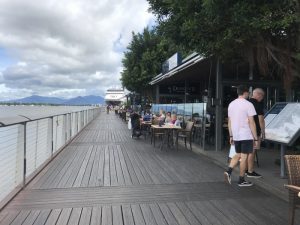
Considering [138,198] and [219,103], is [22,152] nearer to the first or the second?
[138,198]

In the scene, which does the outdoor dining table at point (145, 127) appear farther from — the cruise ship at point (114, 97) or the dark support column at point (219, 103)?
the cruise ship at point (114, 97)

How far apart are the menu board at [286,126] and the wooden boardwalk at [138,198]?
113 cm

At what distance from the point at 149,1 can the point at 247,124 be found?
13.2 ft

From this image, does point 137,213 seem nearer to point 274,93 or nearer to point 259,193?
point 259,193

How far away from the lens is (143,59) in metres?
32.4

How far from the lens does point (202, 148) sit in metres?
12.4

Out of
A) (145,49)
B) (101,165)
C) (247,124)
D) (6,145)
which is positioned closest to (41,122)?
(101,165)

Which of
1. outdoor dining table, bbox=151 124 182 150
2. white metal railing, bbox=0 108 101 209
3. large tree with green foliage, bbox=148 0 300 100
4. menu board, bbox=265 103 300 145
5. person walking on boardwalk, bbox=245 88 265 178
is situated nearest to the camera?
white metal railing, bbox=0 108 101 209

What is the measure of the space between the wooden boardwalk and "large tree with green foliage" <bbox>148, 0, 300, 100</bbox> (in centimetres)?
252

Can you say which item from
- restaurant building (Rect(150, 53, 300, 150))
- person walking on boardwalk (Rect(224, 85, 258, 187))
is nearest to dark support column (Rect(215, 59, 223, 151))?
restaurant building (Rect(150, 53, 300, 150))

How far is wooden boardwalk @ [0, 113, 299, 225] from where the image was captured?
521 cm

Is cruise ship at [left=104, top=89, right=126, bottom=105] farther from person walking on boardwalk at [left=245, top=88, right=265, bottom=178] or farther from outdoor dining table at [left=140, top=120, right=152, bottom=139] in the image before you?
person walking on boardwalk at [left=245, top=88, right=265, bottom=178]

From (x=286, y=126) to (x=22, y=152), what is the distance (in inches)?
189

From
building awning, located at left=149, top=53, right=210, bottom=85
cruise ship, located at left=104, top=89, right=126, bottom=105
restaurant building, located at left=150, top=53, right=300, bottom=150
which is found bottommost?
restaurant building, located at left=150, top=53, right=300, bottom=150
